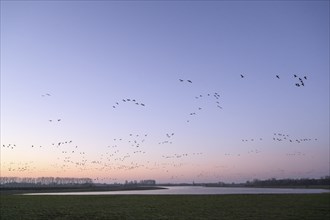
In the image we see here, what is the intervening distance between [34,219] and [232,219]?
17685mm

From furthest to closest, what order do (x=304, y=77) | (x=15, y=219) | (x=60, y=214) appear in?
(x=60, y=214)
(x=15, y=219)
(x=304, y=77)

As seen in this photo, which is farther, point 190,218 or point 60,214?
point 60,214

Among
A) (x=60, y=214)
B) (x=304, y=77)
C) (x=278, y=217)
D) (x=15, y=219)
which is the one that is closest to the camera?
(x=304, y=77)

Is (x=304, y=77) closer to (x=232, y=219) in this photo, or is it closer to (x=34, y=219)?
(x=232, y=219)

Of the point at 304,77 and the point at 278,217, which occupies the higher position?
the point at 304,77

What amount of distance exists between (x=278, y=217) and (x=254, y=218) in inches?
112

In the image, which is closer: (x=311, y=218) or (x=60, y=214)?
(x=311, y=218)

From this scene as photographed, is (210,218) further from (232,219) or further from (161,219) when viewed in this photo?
(161,219)

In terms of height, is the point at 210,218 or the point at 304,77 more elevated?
the point at 304,77

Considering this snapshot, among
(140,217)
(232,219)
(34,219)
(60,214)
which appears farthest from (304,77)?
(60,214)

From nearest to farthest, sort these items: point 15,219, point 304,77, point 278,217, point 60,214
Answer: point 304,77 → point 15,219 → point 278,217 → point 60,214

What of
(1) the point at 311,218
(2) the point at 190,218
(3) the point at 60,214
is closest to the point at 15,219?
(3) the point at 60,214

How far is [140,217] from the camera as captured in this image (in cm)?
3781

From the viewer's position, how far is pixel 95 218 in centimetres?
3697
